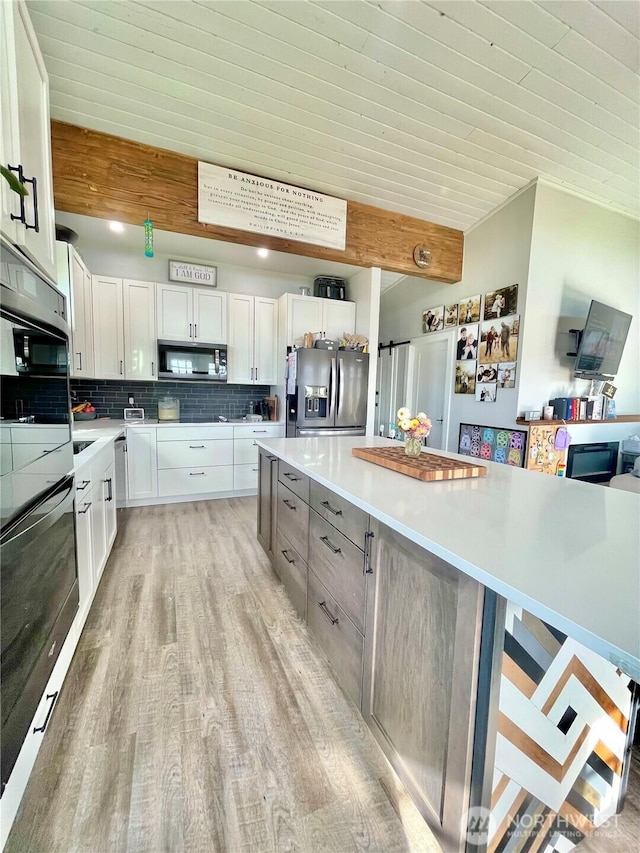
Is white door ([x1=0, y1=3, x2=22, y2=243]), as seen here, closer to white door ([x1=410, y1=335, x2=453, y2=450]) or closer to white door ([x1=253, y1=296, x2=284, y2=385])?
white door ([x1=253, y1=296, x2=284, y2=385])

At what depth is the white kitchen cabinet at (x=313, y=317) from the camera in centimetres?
402

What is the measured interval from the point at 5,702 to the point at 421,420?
66.2 inches

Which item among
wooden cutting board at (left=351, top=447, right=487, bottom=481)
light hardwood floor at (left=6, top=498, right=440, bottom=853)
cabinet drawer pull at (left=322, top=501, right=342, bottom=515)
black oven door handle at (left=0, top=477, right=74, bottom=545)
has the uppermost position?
wooden cutting board at (left=351, top=447, right=487, bottom=481)

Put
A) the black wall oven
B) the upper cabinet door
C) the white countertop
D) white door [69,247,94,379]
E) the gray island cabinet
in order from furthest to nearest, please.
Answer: white door [69,247,94,379] → the upper cabinet door → the black wall oven → the gray island cabinet → the white countertop

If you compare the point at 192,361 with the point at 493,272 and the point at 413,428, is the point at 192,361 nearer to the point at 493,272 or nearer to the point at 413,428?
the point at 413,428

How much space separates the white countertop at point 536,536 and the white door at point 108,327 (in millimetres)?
3100

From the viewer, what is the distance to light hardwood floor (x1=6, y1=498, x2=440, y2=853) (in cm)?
98

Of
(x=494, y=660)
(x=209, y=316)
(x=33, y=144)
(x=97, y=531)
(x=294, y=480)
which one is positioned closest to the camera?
(x=494, y=660)

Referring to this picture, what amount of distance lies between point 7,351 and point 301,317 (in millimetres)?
3319

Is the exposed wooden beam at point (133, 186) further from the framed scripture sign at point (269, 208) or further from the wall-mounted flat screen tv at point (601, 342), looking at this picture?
the wall-mounted flat screen tv at point (601, 342)

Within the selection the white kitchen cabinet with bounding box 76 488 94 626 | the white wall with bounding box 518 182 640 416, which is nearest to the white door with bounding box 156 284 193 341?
the white kitchen cabinet with bounding box 76 488 94 626

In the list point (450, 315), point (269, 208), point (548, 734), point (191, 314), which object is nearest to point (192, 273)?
point (191, 314)

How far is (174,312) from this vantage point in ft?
12.6

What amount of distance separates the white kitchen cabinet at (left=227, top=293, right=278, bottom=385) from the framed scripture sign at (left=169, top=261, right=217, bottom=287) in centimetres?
37
